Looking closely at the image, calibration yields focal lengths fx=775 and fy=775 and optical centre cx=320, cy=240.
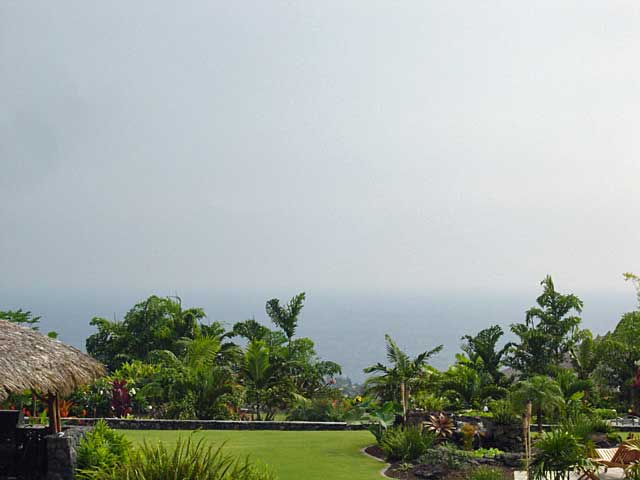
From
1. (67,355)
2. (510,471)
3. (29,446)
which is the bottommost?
(510,471)

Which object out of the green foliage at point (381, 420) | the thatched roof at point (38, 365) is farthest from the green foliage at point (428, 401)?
the thatched roof at point (38, 365)

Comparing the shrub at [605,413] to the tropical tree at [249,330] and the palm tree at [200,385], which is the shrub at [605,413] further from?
the tropical tree at [249,330]

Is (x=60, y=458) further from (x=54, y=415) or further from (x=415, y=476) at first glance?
(x=415, y=476)

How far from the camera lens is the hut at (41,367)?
12680 millimetres

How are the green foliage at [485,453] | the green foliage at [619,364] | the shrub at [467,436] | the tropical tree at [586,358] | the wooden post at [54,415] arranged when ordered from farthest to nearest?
the tropical tree at [586,358]
the green foliage at [619,364]
the shrub at [467,436]
the green foliage at [485,453]
the wooden post at [54,415]

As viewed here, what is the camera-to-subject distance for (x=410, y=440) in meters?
14.9

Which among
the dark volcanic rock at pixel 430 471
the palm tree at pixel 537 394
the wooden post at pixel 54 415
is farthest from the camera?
the palm tree at pixel 537 394

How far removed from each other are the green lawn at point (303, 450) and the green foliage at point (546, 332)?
26.8 ft

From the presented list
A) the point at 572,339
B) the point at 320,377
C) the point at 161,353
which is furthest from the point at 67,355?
the point at 572,339

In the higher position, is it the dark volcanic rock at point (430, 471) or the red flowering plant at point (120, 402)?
the red flowering plant at point (120, 402)

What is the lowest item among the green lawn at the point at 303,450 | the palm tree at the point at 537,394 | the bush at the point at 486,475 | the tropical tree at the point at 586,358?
the bush at the point at 486,475

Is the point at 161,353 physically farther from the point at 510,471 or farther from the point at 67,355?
the point at 510,471

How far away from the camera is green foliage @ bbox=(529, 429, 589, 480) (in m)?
11.9

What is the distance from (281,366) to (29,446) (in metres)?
11.0
